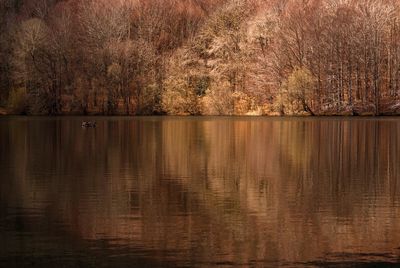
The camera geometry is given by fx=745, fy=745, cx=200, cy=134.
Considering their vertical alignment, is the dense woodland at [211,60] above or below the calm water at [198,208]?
above

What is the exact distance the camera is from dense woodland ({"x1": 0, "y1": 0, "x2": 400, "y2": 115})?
3664 inches

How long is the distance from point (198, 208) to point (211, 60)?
Result: 8372cm

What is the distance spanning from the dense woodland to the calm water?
185 feet

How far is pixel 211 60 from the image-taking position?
102562mm

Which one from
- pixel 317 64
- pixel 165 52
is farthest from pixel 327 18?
pixel 165 52

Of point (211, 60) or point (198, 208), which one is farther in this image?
point (211, 60)

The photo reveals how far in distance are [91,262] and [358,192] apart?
38.0 ft

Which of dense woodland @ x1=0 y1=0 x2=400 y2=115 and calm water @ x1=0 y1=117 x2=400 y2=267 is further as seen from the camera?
dense woodland @ x1=0 y1=0 x2=400 y2=115

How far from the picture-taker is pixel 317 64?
93.8 meters

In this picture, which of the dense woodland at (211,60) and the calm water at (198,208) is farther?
the dense woodland at (211,60)

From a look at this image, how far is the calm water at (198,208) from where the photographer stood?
14.5 metres

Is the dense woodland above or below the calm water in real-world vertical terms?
above

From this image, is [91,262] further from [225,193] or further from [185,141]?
[185,141]

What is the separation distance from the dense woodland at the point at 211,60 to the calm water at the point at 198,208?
5648cm
